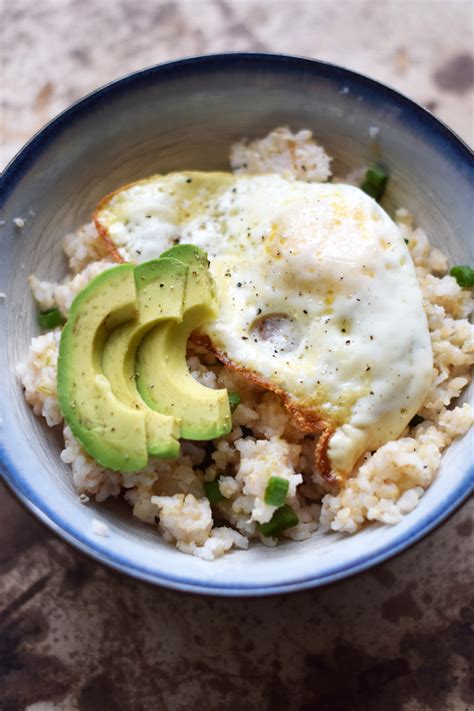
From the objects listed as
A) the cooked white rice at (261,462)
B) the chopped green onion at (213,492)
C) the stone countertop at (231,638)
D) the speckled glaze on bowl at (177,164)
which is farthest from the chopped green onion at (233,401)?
the stone countertop at (231,638)

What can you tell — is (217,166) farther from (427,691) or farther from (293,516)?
(427,691)

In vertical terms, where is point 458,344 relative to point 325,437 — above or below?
above

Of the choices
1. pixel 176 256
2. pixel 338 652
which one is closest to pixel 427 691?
pixel 338 652

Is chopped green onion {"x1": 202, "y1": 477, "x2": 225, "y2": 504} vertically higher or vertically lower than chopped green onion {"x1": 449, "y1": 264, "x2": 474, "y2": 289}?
lower

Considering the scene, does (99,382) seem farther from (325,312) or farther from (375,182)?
(375,182)

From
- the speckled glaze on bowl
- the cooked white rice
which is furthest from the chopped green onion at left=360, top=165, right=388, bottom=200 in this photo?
the cooked white rice

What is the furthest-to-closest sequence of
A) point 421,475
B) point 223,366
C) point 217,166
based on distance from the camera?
point 217,166
point 223,366
point 421,475

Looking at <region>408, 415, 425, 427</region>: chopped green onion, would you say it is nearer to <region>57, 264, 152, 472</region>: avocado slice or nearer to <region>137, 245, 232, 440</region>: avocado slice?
<region>137, 245, 232, 440</region>: avocado slice
